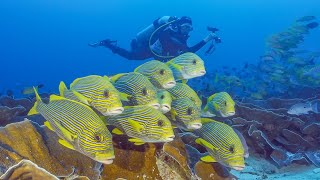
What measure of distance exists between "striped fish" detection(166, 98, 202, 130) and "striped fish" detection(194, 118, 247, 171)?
17cm

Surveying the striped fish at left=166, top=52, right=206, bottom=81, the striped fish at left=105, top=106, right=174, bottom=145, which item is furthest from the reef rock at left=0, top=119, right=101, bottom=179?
the striped fish at left=166, top=52, right=206, bottom=81

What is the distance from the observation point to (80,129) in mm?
2506

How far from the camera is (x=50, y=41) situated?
129 m

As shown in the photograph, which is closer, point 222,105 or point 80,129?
point 80,129

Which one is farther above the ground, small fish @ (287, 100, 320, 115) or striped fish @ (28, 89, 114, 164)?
striped fish @ (28, 89, 114, 164)

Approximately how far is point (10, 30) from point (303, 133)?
138 m

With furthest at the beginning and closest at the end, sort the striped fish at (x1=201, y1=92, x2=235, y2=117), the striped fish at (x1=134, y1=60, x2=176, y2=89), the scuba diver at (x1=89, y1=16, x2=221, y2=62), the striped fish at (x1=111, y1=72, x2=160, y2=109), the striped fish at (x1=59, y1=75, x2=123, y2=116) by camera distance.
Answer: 1. the scuba diver at (x1=89, y1=16, x2=221, y2=62)
2. the striped fish at (x1=201, y1=92, x2=235, y2=117)
3. the striped fish at (x1=134, y1=60, x2=176, y2=89)
4. the striped fish at (x1=111, y1=72, x2=160, y2=109)
5. the striped fish at (x1=59, y1=75, x2=123, y2=116)

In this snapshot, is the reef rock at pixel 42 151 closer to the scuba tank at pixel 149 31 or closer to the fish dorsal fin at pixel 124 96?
the fish dorsal fin at pixel 124 96

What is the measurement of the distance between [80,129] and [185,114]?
1144 mm

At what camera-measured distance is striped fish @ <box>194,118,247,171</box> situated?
120 inches

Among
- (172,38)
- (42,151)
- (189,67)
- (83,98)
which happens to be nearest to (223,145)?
(189,67)

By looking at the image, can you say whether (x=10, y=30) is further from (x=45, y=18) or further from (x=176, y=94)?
(x=176, y=94)

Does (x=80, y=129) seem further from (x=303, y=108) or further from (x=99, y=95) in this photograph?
(x=303, y=108)

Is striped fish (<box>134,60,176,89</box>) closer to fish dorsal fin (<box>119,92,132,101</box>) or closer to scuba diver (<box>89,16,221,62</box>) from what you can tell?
fish dorsal fin (<box>119,92,132,101</box>)
